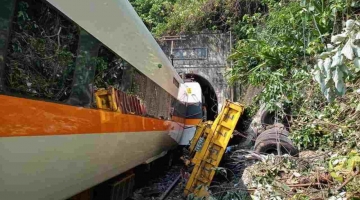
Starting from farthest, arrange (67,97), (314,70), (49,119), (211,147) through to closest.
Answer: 1. (211,147)
2. (67,97)
3. (49,119)
4. (314,70)

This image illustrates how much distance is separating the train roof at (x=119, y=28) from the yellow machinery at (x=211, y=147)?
70.2 inches

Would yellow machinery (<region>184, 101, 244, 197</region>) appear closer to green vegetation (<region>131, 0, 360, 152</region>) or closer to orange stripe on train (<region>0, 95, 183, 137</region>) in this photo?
green vegetation (<region>131, 0, 360, 152</region>)

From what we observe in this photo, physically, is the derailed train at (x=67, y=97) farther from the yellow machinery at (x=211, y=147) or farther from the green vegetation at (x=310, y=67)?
the yellow machinery at (x=211, y=147)

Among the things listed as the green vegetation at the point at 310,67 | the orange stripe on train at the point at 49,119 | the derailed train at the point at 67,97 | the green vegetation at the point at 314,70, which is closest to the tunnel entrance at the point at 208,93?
the green vegetation at the point at 310,67

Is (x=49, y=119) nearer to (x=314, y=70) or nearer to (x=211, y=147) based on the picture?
(x=314, y=70)

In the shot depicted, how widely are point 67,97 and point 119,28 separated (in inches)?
66.2

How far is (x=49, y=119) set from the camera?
2.79 metres

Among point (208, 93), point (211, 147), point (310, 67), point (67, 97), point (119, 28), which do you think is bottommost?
point (211, 147)

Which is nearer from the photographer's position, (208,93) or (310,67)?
(310,67)

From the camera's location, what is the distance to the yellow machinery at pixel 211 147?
7.67m

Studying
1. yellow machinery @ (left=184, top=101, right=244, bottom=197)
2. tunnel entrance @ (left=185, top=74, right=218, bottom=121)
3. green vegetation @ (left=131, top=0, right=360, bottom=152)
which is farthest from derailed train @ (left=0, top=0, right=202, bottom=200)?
tunnel entrance @ (left=185, top=74, right=218, bottom=121)

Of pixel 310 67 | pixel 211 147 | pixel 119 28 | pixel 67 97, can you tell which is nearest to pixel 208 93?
pixel 211 147

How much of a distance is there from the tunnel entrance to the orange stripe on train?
12765 mm

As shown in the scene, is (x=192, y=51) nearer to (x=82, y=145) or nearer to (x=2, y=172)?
(x=82, y=145)
